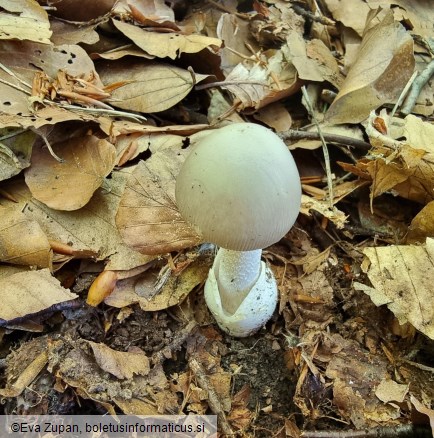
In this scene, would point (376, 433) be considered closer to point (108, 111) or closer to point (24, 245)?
point (24, 245)

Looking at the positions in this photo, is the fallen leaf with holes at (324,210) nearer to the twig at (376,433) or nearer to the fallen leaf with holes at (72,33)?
the twig at (376,433)

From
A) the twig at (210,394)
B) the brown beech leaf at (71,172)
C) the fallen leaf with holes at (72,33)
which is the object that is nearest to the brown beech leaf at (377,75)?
the brown beech leaf at (71,172)

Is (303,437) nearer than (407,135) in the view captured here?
Yes

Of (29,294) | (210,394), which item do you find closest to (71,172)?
(29,294)

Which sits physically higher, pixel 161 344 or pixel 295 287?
pixel 295 287

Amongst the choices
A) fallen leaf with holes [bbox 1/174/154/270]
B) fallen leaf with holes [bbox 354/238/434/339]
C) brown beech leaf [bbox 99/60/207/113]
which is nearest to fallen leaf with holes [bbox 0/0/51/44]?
brown beech leaf [bbox 99/60/207/113]

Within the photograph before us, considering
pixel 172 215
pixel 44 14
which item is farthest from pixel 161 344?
pixel 44 14

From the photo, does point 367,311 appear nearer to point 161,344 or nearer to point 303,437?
point 303,437
